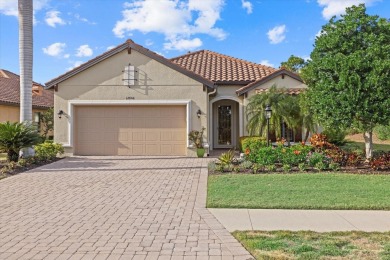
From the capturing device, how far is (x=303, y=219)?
6.29 m

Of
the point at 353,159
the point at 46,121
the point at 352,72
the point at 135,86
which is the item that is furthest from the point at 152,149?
the point at 46,121

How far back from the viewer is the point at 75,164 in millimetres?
13734

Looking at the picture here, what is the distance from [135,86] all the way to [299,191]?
10272 mm

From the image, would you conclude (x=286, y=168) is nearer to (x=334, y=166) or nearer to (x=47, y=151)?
(x=334, y=166)

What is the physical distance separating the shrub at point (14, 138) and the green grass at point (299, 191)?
7305 millimetres

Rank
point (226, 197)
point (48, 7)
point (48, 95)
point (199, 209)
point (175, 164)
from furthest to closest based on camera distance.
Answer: point (48, 95) → point (48, 7) → point (175, 164) → point (226, 197) → point (199, 209)

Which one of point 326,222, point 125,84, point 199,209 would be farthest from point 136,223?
point 125,84

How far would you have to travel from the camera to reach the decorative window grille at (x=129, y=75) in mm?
16469

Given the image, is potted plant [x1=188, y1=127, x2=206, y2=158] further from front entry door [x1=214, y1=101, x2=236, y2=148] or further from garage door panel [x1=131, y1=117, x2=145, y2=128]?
front entry door [x1=214, y1=101, x2=236, y2=148]

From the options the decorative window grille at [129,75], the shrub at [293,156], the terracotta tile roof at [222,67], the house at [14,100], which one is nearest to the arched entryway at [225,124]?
the terracotta tile roof at [222,67]

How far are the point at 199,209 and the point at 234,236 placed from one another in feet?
5.56

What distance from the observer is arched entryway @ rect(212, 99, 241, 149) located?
19.8m

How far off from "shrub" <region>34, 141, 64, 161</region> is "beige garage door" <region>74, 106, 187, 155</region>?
139cm

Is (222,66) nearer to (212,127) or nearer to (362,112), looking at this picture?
(212,127)
